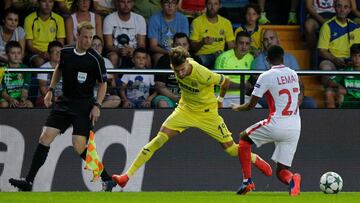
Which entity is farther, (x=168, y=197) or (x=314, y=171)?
(x=314, y=171)

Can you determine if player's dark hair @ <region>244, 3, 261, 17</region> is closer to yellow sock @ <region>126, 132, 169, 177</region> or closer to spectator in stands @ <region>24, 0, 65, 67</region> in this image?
spectator in stands @ <region>24, 0, 65, 67</region>

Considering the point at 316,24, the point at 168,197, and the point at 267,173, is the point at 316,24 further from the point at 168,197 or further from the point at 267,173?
the point at 168,197

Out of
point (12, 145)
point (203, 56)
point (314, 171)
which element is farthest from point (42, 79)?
point (314, 171)

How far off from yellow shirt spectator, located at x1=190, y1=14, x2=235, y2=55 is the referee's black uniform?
3.92 meters

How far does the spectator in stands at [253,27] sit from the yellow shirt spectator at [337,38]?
3.41 ft

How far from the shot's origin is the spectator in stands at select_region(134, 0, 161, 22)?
21.3 meters

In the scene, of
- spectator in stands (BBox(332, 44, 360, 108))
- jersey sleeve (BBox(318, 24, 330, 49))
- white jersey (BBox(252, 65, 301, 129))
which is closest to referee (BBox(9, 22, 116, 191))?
white jersey (BBox(252, 65, 301, 129))

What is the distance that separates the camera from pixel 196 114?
Answer: 1741 cm

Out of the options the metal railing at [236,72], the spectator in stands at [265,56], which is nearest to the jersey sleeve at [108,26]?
the metal railing at [236,72]

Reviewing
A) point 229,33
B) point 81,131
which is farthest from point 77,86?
point 229,33

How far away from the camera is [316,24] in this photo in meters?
21.7

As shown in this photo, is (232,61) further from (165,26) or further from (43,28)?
(43,28)

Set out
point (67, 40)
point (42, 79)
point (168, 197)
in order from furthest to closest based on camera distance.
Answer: point (67, 40)
point (42, 79)
point (168, 197)

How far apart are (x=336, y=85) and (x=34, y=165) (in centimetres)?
509
